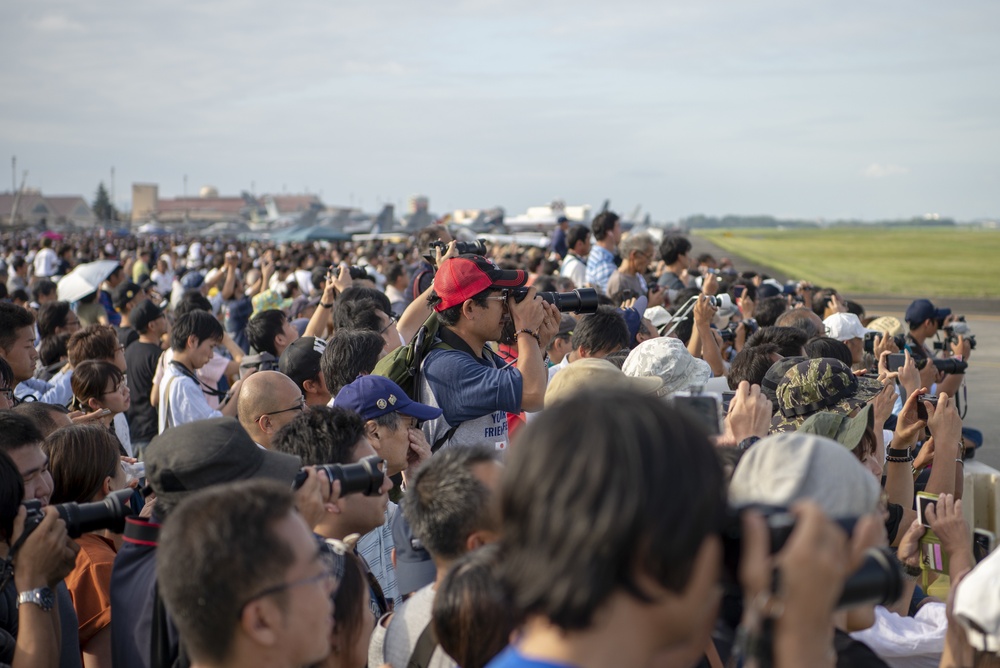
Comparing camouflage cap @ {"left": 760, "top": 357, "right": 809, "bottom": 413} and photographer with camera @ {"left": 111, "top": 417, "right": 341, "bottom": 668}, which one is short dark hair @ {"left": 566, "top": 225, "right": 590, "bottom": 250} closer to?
camouflage cap @ {"left": 760, "top": 357, "right": 809, "bottom": 413}

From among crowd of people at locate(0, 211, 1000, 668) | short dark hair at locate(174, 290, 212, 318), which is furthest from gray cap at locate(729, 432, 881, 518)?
short dark hair at locate(174, 290, 212, 318)

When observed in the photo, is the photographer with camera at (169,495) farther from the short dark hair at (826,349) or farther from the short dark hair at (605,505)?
the short dark hair at (826,349)

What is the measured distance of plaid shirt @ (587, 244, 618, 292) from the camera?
33.6ft

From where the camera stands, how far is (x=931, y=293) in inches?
1409

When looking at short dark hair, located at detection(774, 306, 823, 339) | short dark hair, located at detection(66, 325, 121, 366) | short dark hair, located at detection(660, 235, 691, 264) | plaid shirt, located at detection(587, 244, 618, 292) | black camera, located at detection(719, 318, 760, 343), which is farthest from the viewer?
short dark hair, located at detection(660, 235, 691, 264)

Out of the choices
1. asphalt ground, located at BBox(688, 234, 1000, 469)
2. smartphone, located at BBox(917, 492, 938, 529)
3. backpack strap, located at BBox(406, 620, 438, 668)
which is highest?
smartphone, located at BBox(917, 492, 938, 529)

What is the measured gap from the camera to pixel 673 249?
10.8 m

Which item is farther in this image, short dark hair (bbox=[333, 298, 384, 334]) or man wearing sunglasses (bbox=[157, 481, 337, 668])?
short dark hair (bbox=[333, 298, 384, 334])

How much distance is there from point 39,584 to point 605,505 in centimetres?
217

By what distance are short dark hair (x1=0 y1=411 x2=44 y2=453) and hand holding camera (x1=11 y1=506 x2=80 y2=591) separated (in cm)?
82

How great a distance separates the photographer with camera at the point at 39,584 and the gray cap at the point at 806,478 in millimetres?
2113

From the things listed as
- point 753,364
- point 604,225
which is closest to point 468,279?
point 753,364

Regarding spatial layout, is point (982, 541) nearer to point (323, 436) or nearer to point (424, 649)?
point (424, 649)

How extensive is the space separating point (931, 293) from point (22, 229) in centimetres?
6799
